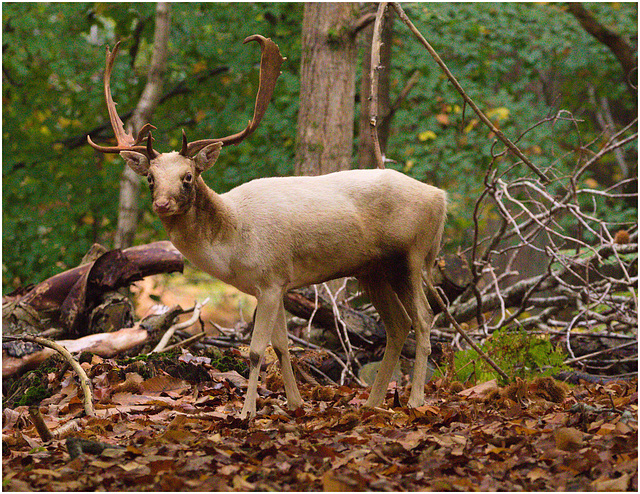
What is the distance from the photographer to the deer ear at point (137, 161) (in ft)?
13.9

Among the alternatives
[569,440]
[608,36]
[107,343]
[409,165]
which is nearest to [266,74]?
[107,343]

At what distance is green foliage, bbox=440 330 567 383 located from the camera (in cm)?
574

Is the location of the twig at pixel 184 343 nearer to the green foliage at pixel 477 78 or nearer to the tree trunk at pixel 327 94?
the tree trunk at pixel 327 94

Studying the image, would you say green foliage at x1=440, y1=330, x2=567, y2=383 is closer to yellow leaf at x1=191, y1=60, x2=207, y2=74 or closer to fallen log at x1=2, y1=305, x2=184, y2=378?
fallen log at x1=2, y1=305, x2=184, y2=378

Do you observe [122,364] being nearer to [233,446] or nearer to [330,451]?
[233,446]

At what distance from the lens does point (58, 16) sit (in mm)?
11055

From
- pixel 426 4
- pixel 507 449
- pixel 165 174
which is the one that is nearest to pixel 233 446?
pixel 507 449

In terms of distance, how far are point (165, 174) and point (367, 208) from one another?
4.55 ft

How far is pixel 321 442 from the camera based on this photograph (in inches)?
146

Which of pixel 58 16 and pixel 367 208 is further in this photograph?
pixel 58 16

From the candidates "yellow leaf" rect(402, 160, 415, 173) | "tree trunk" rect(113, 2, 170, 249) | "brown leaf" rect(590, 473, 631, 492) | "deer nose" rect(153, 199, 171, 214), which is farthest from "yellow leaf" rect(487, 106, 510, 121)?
"brown leaf" rect(590, 473, 631, 492)

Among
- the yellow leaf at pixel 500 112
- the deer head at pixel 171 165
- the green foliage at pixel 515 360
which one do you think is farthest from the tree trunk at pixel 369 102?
the deer head at pixel 171 165

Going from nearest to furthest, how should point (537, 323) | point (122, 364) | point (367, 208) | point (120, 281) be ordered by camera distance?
point (367, 208), point (122, 364), point (120, 281), point (537, 323)

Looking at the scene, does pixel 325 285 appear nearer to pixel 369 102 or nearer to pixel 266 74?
pixel 266 74
